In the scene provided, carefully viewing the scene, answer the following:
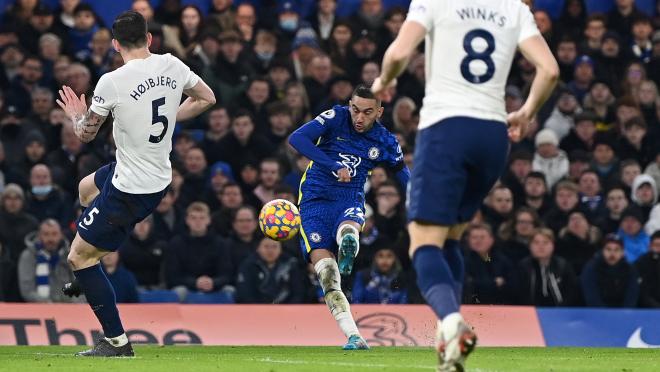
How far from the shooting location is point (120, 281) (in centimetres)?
1636

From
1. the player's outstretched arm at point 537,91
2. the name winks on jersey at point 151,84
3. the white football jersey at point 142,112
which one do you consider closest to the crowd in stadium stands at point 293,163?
the white football jersey at point 142,112

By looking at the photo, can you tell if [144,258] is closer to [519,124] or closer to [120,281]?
A: [120,281]

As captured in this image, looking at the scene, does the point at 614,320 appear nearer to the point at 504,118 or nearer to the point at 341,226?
the point at 341,226

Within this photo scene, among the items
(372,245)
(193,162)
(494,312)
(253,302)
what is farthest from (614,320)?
(193,162)

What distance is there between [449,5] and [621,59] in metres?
13.4

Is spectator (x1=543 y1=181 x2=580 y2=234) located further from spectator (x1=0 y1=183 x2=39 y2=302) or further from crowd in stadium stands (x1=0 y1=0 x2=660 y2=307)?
spectator (x1=0 y1=183 x2=39 y2=302)

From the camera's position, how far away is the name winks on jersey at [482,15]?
27.9ft

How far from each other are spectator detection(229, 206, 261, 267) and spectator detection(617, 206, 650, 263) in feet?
15.2

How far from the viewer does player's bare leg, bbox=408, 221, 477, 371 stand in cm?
776

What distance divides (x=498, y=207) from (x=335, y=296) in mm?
6056

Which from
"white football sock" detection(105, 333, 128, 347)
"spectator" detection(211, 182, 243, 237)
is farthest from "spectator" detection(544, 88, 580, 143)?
"white football sock" detection(105, 333, 128, 347)

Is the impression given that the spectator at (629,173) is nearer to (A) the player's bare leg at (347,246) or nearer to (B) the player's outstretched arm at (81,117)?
(A) the player's bare leg at (347,246)

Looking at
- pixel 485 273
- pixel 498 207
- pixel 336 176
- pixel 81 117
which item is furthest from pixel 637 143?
pixel 81 117

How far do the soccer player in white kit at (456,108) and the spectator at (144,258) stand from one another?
904 cm
